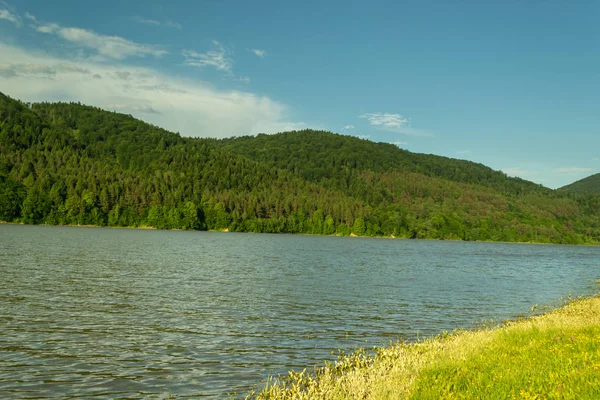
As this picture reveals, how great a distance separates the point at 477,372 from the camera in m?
13.8

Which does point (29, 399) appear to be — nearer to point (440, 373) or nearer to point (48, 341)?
point (48, 341)

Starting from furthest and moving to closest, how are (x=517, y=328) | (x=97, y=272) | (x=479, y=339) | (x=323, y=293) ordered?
(x=97, y=272) < (x=323, y=293) < (x=517, y=328) < (x=479, y=339)

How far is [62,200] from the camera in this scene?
652 feet

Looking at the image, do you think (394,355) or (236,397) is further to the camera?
(394,355)

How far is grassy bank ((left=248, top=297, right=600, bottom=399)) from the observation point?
469 inches

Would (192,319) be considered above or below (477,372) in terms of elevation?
below

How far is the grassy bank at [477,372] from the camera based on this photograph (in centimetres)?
1191

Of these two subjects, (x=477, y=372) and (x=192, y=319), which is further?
(x=192, y=319)

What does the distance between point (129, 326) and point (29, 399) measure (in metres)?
10.1

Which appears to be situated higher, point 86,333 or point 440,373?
point 440,373

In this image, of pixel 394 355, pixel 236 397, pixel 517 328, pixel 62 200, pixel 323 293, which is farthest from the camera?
pixel 62 200

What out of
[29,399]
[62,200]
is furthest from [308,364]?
[62,200]

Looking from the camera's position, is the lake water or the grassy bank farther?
the lake water

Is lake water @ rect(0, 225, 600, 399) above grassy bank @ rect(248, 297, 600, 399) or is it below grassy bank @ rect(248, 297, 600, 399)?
below
